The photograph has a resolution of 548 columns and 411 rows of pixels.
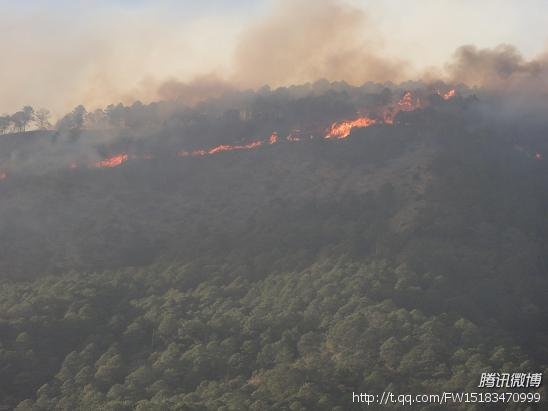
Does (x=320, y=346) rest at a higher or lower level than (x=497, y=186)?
lower

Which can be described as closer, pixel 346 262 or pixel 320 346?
pixel 320 346

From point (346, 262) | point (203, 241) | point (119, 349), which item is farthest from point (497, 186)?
point (119, 349)

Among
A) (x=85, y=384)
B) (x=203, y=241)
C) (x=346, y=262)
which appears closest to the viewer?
(x=85, y=384)

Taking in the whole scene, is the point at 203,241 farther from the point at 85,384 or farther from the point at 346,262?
the point at 85,384

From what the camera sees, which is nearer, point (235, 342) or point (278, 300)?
point (235, 342)

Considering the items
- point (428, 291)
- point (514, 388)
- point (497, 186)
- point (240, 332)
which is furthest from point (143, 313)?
point (497, 186)

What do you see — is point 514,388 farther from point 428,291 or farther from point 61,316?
point 61,316

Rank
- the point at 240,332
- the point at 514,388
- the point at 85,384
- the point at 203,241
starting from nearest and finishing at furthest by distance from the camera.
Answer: the point at 514,388 < the point at 85,384 < the point at 240,332 < the point at 203,241
